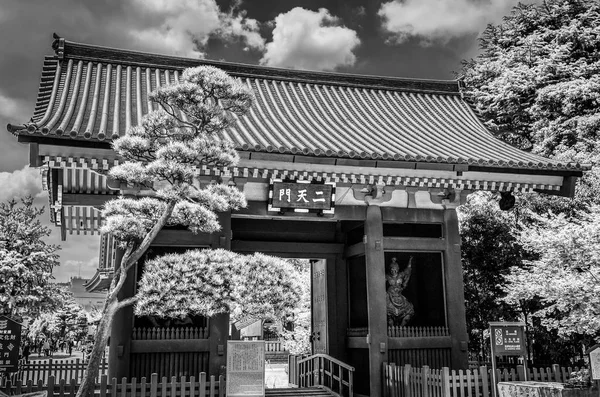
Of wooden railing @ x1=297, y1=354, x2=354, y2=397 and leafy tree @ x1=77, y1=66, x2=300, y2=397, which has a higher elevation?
leafy tree @ x1=77, y1=66, x2=300, y2=397

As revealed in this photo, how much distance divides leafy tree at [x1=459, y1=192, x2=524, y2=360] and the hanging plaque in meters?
5.12

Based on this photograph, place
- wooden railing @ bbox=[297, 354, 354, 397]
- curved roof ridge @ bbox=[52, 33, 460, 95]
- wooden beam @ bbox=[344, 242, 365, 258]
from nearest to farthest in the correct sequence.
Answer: wooden railing @ bbox=[297, 354, 354, 397] < wooden beam @ bbox=[344, 242, 365, 258] < curved roof ridge @ bbox=[52, 33, 460, 95]

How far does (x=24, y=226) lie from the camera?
55.0 ft

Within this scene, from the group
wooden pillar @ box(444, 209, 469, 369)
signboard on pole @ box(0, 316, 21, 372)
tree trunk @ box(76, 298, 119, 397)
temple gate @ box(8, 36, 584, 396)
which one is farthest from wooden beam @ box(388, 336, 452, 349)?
signboard on pole @ box(0, 316, 21, 372)

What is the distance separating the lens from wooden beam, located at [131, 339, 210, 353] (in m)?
8.36

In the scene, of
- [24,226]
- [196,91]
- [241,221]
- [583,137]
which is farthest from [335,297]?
[24,226]

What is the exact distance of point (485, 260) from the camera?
12.8 meters

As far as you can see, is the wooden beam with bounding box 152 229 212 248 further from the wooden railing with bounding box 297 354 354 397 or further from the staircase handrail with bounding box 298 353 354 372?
the wooden railing with bounding box 297 354 354 397

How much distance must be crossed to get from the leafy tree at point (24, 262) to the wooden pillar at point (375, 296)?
11.2 meters

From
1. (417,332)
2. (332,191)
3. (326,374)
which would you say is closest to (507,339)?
(417,332)

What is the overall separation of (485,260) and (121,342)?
8.57 metres

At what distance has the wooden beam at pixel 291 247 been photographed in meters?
11.0

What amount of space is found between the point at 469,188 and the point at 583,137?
760 centimetres

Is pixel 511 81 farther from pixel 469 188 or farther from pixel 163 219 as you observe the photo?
pixel 163 219
